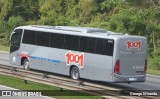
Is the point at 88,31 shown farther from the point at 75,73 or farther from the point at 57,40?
the point at 57,40

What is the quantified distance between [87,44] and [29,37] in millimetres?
5664

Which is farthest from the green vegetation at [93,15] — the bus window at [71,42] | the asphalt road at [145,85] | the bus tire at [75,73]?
the bus tire at [75,73]

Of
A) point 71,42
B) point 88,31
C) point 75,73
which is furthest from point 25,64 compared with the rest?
point 88,31

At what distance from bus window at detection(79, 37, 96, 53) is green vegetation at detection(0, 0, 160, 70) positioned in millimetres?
13848

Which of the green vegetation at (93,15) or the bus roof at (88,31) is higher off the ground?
the bus roof at (88,31)

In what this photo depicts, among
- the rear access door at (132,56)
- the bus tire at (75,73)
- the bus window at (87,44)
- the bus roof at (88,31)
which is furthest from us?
the bus tire at (75,73)

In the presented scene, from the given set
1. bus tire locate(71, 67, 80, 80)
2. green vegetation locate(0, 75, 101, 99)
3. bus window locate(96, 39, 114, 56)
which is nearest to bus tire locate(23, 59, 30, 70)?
green vegetation locate(0, 75, 101, 99)

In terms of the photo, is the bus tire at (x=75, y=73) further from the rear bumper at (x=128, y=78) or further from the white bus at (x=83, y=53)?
the rear bumper at (x=128, y=78)

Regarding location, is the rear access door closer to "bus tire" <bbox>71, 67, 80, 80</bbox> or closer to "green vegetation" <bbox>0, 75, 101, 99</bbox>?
"bus tire" <bbox>71, 67, 80, 80</bbox>

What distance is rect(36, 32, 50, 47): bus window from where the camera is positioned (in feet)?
87.6

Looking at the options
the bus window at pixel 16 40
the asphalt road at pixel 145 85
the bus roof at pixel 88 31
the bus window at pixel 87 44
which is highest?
the bus roof at pixel 88 31

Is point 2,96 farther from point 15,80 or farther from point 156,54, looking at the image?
point 156,54

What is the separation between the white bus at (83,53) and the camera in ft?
72.6

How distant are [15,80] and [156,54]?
20612mm
